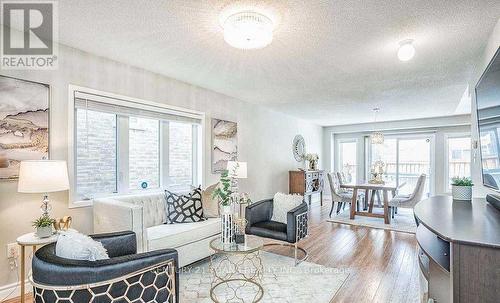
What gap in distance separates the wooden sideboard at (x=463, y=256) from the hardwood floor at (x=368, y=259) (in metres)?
0.84

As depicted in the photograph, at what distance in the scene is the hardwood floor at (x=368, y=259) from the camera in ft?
7.95

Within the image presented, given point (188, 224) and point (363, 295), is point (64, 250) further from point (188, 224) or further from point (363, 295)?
point (363, 295)

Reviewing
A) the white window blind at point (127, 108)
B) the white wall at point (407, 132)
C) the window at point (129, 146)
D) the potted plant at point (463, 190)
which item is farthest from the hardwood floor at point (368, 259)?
the white wall at point (407, 132)

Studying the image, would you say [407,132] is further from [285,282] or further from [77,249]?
[77,249]

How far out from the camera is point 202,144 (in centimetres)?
409

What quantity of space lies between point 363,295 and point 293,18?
2501mm

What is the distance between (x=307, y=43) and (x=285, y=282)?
2.36 meters

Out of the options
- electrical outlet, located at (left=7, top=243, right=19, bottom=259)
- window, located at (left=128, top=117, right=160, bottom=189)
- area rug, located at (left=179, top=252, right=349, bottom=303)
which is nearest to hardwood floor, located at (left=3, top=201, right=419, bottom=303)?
area rug, located at (left=179, top=252, right=349, bottom=303)

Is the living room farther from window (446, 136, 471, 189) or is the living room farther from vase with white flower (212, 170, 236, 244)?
window (446, 136, 471, 189)

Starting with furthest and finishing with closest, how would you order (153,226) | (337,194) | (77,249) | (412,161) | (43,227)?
1. (412,161)
2. (337,194)
3. (153,226)
4. (43,227)
5. (77,249)

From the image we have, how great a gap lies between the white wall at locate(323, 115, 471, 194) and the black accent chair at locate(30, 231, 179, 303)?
23.7 feet

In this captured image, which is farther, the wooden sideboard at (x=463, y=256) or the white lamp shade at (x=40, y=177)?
the white lamp shade at (x=40, y=177)

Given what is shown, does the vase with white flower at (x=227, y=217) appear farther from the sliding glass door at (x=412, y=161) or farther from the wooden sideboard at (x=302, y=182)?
the sliding glass door at (x=412, y=161)

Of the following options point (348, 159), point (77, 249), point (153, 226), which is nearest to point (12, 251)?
point (153, 226)
